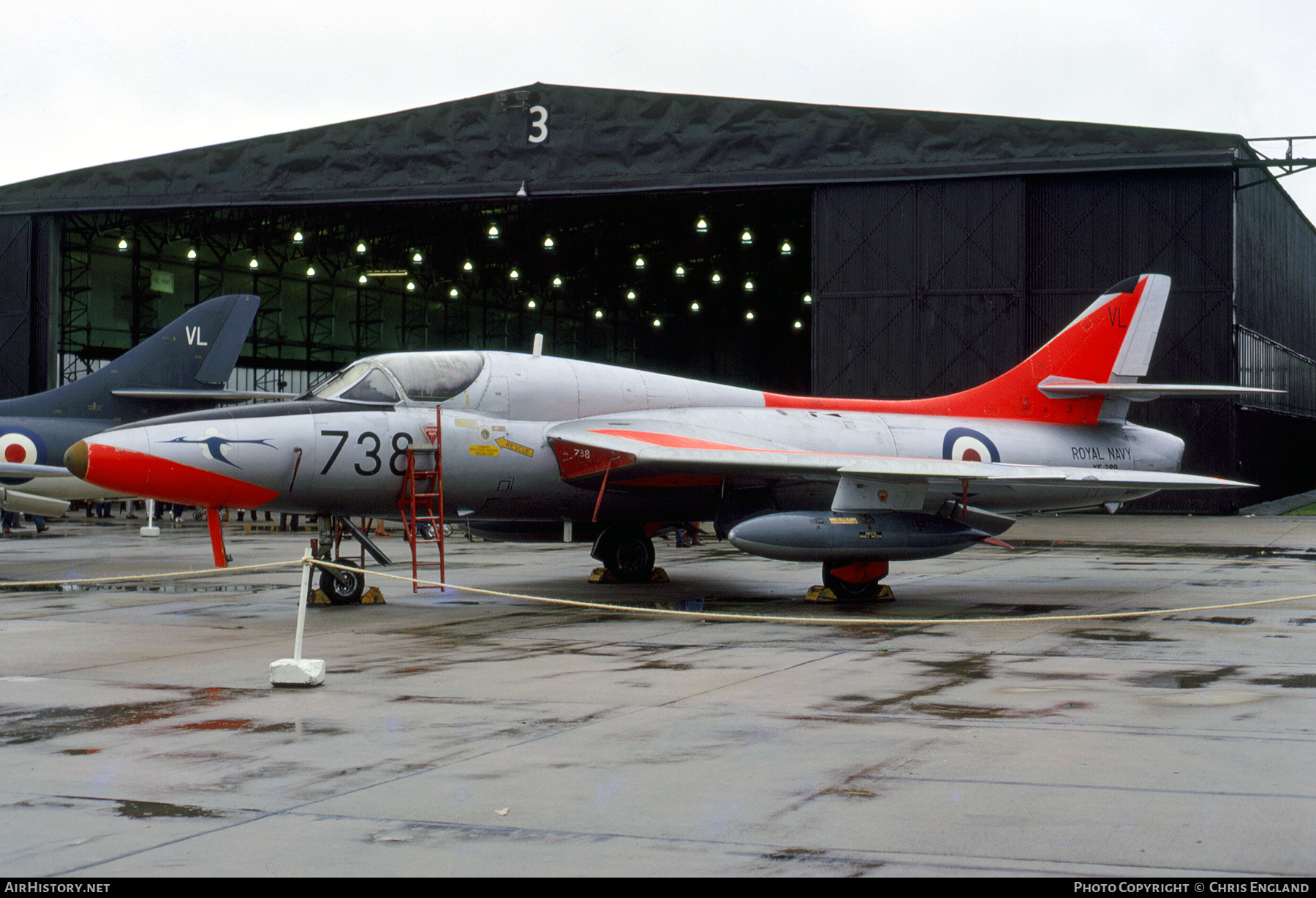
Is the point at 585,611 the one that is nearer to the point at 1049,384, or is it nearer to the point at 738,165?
the point at 1049,384

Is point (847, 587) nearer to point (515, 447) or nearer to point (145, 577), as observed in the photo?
point (515, 447)

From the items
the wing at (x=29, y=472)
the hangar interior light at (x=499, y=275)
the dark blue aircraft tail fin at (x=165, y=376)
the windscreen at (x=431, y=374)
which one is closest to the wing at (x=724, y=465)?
the windscreen at (x=431, y=374)

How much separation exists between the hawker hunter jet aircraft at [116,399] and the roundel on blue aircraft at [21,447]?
12 mm

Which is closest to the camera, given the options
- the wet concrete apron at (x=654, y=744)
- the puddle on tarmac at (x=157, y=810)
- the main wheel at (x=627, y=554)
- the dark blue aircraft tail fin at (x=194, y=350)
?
the wet concrete apron at (x=654, y=744)

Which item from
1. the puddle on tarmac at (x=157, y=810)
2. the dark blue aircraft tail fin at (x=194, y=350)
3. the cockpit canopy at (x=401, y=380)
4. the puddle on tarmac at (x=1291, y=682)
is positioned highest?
the dark blue aircraft tail fin at (x=194, y=350)

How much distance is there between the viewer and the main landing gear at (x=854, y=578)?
12648mm

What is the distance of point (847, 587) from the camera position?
1272cm

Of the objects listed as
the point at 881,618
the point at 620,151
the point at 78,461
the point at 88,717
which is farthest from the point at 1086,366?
the point at 620,151

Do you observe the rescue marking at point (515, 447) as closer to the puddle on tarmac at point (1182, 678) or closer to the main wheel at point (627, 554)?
the main wheel at point (627, 554)

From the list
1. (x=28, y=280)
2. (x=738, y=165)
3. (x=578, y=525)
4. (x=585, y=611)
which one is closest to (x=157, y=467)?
(x=585, y=611)

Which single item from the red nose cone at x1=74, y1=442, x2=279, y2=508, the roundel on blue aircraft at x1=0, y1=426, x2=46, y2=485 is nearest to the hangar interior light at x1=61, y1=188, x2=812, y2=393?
the roundel on blue aircraft at x1=0, y1=426, x2=46, y2=485

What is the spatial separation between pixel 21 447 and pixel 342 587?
9.55 meters

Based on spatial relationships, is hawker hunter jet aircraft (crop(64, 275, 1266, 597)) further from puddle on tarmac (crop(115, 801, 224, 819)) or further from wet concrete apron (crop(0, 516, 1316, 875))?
puddle on tarmac (crop(115, 801, 224, 819))
